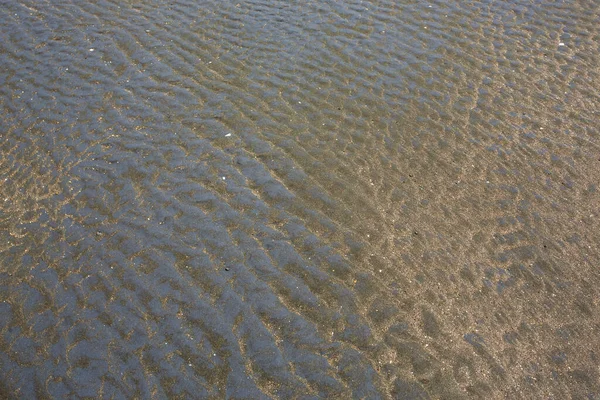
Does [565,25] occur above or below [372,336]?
above

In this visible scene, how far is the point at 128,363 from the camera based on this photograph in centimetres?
462

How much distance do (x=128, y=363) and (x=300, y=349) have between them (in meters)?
1.58

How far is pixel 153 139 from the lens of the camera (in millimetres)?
7039

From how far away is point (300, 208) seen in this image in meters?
6.08

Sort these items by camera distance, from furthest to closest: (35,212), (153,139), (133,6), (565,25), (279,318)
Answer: (133,6) → (565,25) → (153,139) → (35,212) → (279,318)

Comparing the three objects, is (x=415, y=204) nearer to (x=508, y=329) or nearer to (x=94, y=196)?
(x=508, y=329)


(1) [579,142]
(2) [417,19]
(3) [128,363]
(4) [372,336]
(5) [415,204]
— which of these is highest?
(2) [417,19]

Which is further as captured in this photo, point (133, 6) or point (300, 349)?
point (133, 6)

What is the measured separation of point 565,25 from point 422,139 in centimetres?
492

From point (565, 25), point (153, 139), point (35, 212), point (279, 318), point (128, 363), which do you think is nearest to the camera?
point (128, 363)

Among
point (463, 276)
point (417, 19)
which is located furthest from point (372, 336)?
point (417, 19)

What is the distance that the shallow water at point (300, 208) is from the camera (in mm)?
4652

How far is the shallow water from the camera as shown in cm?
465

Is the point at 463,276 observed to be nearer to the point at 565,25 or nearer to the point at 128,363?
the point at 128,363
